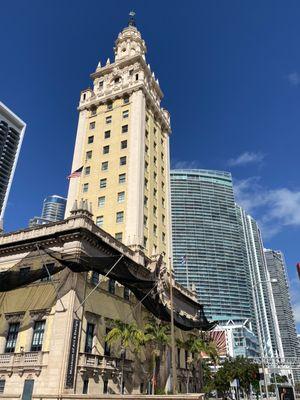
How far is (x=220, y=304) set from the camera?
193 metres

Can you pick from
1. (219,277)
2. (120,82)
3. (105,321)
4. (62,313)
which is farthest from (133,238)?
(219,277)

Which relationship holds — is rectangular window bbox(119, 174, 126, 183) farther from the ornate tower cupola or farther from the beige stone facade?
the ornate tower cupola

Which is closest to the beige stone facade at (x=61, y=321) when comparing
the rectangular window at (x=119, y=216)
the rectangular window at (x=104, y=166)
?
the rectangular window at (x=119, y=216)

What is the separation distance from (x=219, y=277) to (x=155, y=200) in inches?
5972

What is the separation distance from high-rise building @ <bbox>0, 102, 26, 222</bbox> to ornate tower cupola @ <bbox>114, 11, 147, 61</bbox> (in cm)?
13238

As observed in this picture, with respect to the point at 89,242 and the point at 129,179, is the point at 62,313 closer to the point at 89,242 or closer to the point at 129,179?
the point at 89,242

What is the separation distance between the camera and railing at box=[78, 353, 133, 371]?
3021 centimetres

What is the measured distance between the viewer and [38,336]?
1232 inches

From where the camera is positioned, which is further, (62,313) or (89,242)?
(89,242)

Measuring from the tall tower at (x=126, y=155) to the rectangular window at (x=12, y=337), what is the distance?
16.5 metres

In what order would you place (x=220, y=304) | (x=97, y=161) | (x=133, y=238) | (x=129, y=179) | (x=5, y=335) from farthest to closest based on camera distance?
(x=220, y=304) → (x=97, y=161) → (x=129, y=179) → (x=133, y=238) → (x=5, y=335)

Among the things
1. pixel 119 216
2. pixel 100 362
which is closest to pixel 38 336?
pixel 100 362

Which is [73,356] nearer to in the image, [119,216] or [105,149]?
[119,216]

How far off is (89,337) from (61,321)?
3.86 m
